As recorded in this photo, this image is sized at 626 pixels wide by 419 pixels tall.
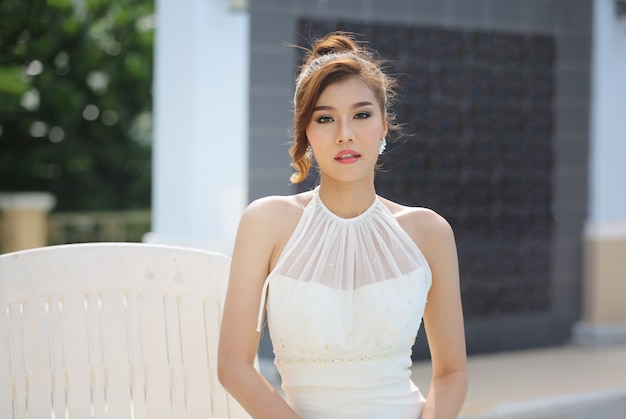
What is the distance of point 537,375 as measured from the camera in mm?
5090

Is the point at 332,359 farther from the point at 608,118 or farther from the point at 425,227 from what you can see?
the point at 608,118

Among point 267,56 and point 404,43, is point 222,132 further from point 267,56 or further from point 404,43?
point 404,43

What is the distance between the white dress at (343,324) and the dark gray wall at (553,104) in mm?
3028

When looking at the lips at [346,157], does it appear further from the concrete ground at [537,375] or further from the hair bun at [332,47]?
the concrete ground at [537,375]

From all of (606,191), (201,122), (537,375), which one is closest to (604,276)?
(606,191)

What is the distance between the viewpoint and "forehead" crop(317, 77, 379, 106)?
1.75 meters

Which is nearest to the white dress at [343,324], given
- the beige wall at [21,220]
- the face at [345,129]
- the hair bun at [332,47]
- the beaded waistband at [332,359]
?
the beaded waistband at [332,359]

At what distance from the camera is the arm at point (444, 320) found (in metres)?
1.77

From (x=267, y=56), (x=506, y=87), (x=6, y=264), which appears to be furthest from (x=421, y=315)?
(x=506, y=87)

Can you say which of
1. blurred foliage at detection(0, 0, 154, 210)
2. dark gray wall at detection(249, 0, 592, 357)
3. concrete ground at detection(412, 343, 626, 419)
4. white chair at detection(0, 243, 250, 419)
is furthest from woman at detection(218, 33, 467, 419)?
blurred foliage at detection(0, 0, 154, 210)

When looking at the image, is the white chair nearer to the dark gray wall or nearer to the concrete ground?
the concrete ground

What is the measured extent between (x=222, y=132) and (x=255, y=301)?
3307mm

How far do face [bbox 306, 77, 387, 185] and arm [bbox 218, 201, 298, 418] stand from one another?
0.58ft

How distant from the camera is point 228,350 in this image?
1.67m
